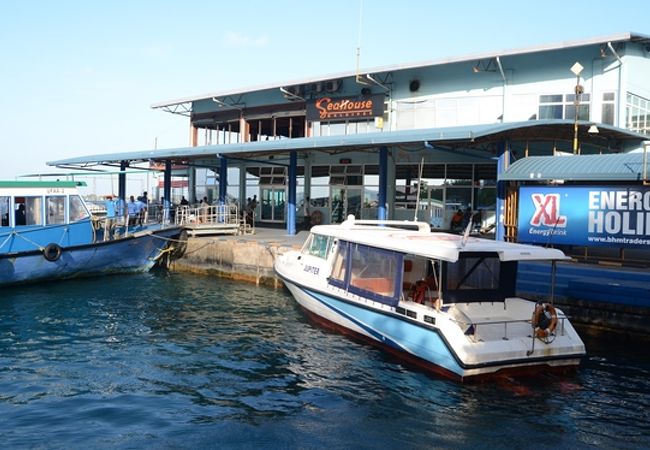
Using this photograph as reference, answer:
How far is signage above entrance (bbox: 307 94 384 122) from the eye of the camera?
26125 millimetres

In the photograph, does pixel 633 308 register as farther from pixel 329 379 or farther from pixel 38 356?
pixel 38 356

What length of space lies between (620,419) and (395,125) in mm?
19202

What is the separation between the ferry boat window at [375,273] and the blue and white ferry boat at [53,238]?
1154cm

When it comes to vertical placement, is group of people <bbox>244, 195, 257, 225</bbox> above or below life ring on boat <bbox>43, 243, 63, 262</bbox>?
above

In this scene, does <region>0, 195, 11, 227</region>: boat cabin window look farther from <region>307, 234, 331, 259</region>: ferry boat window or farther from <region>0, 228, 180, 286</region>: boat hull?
<region>307, 234, 331, 259</region>: ferry boat window

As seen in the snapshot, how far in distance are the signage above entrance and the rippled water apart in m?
14.6

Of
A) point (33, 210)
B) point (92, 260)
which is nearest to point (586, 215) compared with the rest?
point (92, 260)

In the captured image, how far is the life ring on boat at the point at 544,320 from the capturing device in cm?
991

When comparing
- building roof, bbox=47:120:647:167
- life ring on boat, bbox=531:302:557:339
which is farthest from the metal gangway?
life ring on boat, bbox=531:302:557:339

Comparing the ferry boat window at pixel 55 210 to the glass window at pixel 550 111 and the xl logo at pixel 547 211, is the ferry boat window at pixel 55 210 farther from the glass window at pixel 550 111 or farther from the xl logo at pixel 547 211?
the glass window at pixel 550 111

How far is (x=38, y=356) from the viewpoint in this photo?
1119cm

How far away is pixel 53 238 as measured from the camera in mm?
19219

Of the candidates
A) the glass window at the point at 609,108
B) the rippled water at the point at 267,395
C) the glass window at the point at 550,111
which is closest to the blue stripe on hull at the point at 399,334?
the rippled water at the point at 267,395

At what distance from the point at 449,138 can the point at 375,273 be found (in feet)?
22.7
